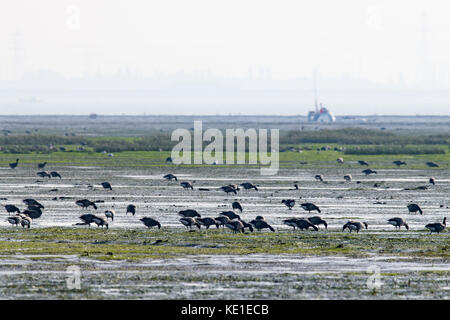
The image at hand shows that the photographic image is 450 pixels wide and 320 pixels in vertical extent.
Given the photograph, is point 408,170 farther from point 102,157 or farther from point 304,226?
point 304,226

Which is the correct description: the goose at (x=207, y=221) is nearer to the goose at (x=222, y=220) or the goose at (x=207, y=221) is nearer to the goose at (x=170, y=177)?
the goose at (x=222, y=220)

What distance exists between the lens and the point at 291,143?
4163 inches

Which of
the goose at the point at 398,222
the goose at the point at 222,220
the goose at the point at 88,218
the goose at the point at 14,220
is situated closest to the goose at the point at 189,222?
the goose at the point at 222,220

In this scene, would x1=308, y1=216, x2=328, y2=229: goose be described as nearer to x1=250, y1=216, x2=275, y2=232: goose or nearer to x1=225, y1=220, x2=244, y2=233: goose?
x1=250, y1=216, x2=275, y2=232: goose

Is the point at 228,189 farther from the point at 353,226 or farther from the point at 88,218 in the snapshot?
the point at 353,226

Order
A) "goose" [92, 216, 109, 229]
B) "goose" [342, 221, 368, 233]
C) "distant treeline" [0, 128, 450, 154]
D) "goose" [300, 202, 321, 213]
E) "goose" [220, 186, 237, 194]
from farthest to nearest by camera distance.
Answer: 1. "distant treeline" [0, 128, 450, 154]
2. "goose" [220, 186, 237, 194]
3. "goose" [300, 202, 321, 213]
4. "goose" [92, 216, 109, 229]
5. "goose" [342, 221, 368, 233]

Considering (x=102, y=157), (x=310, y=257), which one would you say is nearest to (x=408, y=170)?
(x=102, y=157)

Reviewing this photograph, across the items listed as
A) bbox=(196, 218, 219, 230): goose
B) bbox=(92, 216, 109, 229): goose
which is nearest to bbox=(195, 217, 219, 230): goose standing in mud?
bbox=(196, 218, 219, 230): goose

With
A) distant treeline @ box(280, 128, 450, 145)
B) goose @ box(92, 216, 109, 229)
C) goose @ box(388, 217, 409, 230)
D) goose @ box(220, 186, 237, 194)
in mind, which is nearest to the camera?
goose @ box(92, 216, 109, 229)

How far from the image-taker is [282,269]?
24672 mm

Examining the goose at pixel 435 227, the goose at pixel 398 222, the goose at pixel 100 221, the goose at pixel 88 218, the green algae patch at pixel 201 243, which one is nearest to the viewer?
the green algae patch at pixel 201 243

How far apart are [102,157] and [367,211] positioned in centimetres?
4373

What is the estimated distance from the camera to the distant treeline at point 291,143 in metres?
88.4

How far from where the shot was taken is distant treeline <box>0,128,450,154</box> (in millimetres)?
88438
